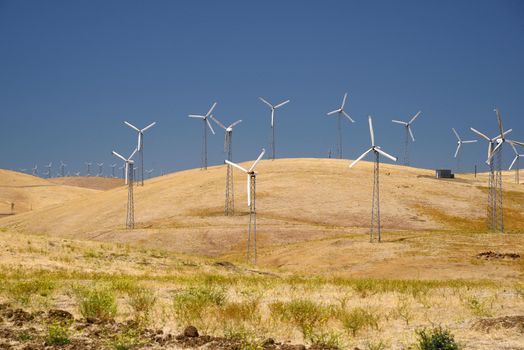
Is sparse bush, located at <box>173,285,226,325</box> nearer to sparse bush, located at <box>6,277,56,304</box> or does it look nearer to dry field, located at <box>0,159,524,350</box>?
dry field, located at <box>0,159,524,350</box>

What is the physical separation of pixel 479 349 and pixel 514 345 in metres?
1.15

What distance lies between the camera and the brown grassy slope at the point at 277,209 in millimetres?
88938

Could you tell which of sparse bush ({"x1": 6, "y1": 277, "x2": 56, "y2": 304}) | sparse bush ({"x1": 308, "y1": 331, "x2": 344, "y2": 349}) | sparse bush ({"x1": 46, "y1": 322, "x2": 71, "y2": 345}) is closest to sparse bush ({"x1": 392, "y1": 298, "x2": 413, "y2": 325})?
sparse bush ({"x1": 308, "y1": 331, "x2": 344, "y2": 349})

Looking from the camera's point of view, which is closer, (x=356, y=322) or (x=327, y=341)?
(x=327, y=341)

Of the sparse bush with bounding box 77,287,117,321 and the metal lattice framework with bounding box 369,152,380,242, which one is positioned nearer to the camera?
the sparse bush with bounding box 77,287,117,321

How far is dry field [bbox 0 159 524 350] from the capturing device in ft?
63.0

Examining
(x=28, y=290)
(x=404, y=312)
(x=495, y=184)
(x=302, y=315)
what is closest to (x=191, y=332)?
(x=302, y=315)

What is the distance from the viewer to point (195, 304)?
22.1 metres

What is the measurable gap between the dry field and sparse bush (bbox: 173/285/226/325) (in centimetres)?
9

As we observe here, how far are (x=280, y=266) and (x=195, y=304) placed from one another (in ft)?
143

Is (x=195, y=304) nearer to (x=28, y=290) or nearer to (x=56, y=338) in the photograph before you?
(x=56, y=338)

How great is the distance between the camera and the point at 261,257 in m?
72.1

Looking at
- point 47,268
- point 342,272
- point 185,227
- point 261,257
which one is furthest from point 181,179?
point 47,268

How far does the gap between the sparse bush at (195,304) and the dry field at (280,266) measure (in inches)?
3.7
